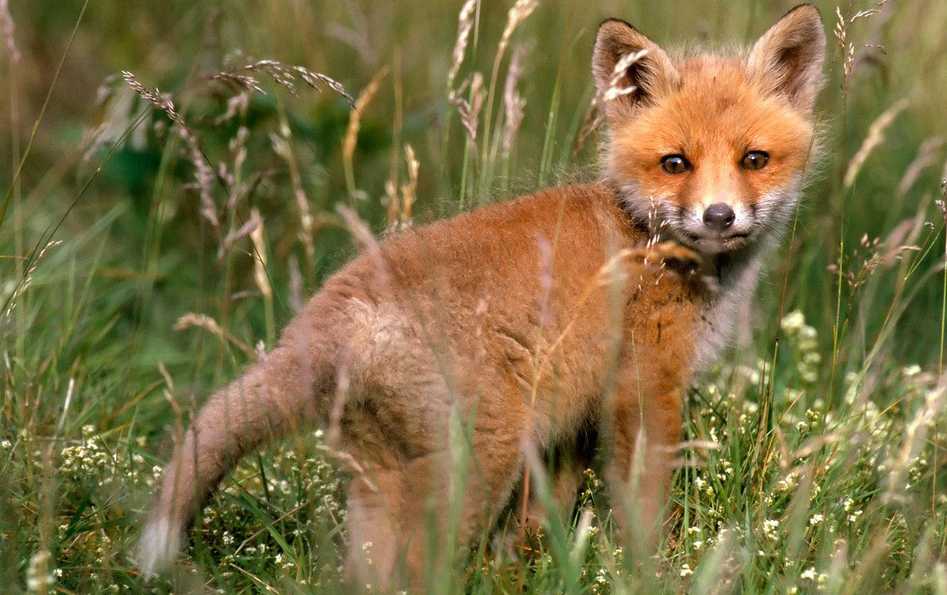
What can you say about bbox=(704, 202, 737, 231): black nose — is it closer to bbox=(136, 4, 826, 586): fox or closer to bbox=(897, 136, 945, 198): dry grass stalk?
bbox=(136, 4, 826, 586): fox

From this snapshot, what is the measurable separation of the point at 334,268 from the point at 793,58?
1.94m

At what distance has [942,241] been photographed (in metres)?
5.68

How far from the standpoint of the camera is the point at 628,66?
4445 mm

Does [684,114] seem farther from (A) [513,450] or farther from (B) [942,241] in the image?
(B) [942,241]

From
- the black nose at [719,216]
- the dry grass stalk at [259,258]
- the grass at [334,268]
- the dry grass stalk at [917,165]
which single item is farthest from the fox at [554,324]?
the dry grass stalk at [917,165]

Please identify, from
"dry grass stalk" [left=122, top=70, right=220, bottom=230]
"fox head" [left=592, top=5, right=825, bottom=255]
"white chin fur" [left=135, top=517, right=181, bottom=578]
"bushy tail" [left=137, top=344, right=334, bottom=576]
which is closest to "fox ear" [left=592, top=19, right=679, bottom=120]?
"fox head" [left=592, top=5, right=825, bottom=255]

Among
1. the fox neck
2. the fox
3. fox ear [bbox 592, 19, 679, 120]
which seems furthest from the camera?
fox ear [bbox 592, 19, 679, 120]

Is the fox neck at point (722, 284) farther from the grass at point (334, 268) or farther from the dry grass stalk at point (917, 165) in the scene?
the dry grass stalk at point (917, 165)

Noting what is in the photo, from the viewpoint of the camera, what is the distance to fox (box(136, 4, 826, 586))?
3475 millimetres

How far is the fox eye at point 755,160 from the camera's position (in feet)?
14.0

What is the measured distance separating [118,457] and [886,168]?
4.59 m

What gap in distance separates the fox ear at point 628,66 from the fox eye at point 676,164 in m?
0.29

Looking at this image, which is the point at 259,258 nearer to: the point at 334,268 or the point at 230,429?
the point at 334,268

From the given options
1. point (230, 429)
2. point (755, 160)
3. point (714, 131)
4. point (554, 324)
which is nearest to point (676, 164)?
point (714, 131)
